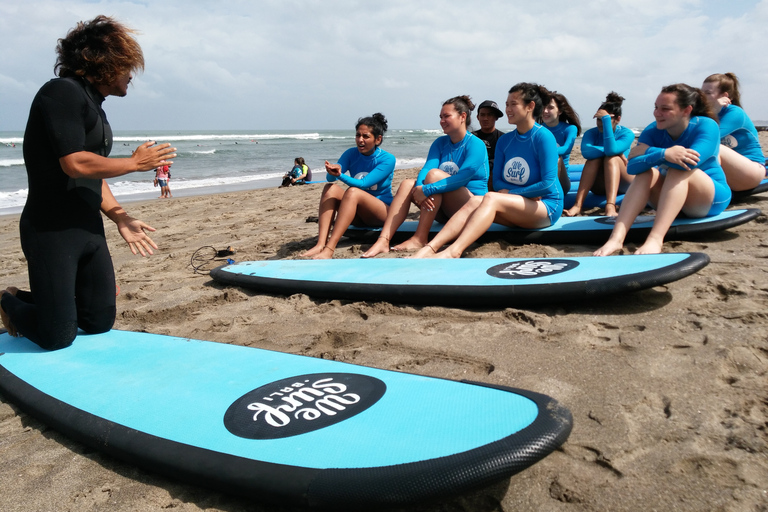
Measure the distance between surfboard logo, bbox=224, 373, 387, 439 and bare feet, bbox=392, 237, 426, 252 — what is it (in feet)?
8.37

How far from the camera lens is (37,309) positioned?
110 inches

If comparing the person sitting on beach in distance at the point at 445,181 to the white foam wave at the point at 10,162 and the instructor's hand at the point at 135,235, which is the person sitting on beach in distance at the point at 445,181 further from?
the white foam wave at the point at 10,162

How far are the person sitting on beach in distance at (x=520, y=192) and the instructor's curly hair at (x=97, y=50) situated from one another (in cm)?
246

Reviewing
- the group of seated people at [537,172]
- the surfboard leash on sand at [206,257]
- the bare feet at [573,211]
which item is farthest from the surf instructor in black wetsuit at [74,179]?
the bare feet at [573,211]

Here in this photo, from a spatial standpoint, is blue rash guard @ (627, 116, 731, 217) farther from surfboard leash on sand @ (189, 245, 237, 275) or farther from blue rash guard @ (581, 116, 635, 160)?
surfboard leash on sand @ (189, 245, 237, 275)

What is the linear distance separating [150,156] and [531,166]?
3064 mm

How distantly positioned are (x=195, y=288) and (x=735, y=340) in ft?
11.8

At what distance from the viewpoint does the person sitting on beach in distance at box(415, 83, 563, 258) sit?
4.22 metres

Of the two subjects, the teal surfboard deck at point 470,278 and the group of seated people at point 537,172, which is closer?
the teal surfboard deck at point 470,278

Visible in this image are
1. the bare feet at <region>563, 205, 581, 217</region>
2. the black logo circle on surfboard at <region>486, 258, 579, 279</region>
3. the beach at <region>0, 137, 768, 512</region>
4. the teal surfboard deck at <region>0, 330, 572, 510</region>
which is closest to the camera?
the teal surfboard deck at <region>0, 330, 572, 510</region>

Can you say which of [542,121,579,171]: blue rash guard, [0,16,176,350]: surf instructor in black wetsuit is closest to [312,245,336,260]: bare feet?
[0,16,176,350]: surf instructor in black wetsuit

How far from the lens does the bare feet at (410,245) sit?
15.4ft

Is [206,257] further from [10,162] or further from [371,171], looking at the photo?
[10,162]

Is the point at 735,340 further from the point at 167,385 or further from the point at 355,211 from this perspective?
the point at 355,211
